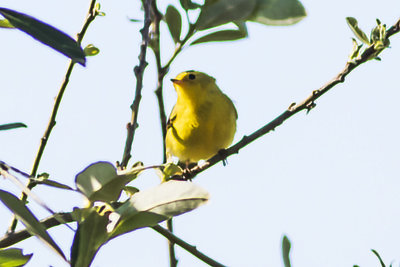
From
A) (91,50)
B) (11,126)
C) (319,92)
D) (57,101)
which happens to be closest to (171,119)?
(57,101)

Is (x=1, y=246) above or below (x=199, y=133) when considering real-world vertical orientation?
below

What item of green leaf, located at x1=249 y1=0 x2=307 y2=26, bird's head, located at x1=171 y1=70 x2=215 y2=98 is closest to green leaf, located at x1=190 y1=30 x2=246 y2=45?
green leaf, located at x1=249 y1=0 x2=307 y2=26

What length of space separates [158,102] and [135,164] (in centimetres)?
40

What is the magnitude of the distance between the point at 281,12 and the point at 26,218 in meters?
0.70

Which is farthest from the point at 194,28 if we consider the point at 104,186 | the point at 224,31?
the point at 104,186

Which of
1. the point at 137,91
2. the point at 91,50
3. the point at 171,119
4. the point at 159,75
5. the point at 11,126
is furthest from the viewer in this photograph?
the point at 171,119

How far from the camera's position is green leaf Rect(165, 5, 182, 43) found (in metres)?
1.56

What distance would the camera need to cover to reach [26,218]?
1048 mm

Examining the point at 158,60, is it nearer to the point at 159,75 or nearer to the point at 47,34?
the point at 159,75

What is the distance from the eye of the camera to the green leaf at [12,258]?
113cm

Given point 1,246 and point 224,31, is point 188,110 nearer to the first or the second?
point 224,31

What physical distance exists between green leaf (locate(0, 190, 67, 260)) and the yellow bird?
2.75m

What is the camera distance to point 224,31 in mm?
1600

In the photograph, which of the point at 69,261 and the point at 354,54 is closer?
the point at 69,261
